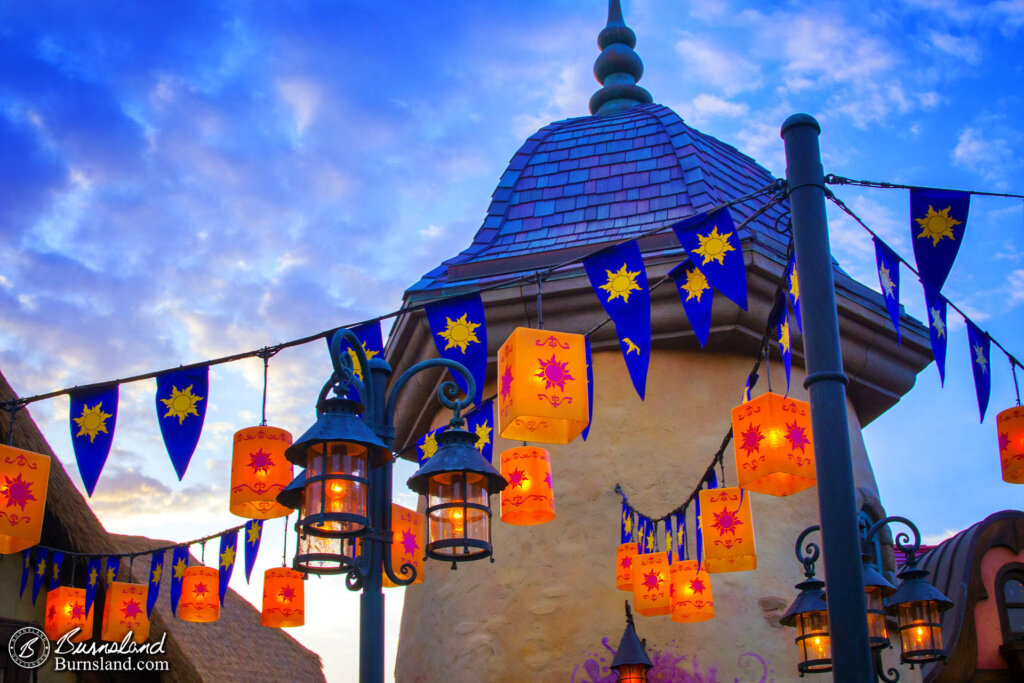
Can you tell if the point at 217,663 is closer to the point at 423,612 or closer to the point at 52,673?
the point at 52,673

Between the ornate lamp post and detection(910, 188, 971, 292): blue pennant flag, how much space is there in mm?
2878

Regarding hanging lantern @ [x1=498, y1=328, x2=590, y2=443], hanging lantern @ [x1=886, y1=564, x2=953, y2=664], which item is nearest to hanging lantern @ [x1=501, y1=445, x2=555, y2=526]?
hanging lantern @ [x1=498, y1=328, x2=590, y2=443]

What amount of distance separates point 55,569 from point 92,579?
533mm

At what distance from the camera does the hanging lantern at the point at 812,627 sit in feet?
22.9

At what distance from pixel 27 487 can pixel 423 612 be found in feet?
13.7

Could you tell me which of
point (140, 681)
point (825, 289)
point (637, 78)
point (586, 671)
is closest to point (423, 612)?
point (586, 671)

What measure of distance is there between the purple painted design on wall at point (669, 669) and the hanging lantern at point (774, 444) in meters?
2.72

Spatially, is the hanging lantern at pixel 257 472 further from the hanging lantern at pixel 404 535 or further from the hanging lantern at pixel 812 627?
the hanging lantern at pixel 812 627

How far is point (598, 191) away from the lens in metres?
11.3

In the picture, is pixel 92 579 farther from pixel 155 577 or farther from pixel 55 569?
pixel 155 577

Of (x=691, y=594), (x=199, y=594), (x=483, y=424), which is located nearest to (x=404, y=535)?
(x=483, y=424)

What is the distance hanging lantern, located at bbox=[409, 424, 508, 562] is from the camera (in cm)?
479

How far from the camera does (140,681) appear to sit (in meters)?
12.8

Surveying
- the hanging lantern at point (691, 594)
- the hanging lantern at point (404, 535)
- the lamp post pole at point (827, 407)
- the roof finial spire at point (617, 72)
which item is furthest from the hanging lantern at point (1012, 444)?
the roof finial spire at point (617, 72)
